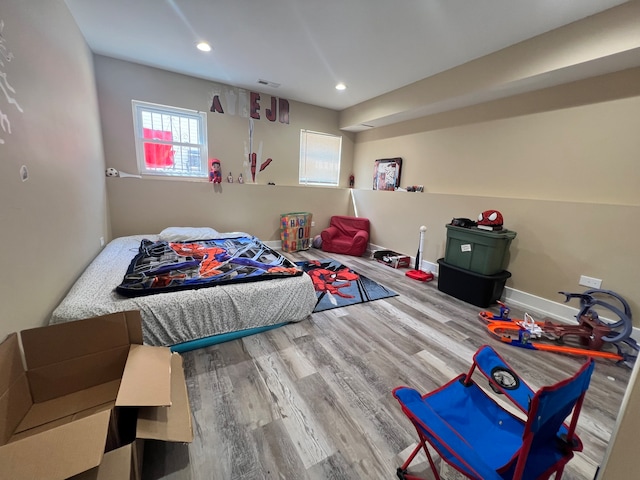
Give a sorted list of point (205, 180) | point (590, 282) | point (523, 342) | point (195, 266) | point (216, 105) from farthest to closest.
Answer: point (205, 180) → point (216, 105) → point (590, 282) → point (195, 266) → point (523, 342)

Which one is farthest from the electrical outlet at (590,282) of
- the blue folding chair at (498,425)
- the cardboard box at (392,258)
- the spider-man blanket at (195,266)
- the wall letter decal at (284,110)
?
the wall letter decal at (284,110)

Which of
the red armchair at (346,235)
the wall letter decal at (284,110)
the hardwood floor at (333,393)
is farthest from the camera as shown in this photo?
the red armchair at (346,235)

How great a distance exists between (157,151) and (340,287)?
345 centimetres

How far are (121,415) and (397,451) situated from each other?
139cm

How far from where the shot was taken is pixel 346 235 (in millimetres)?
5238

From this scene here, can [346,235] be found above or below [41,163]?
below

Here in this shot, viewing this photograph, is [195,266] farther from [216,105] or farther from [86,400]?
[216,105]

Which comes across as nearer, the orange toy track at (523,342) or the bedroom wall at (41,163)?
the bedroom wall at (41,163)

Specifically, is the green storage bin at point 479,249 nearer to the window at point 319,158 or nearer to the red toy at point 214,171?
the window at point 319,158

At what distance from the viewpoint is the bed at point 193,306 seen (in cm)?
177

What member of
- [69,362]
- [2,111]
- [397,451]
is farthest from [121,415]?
[2,111]

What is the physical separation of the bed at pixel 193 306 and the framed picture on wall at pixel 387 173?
3115 mm

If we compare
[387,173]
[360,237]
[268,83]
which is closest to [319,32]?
[268,83]

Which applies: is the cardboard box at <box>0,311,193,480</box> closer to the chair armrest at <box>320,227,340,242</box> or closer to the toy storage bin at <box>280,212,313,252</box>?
the toy storage bin at <box>280,212,313,252</box>
